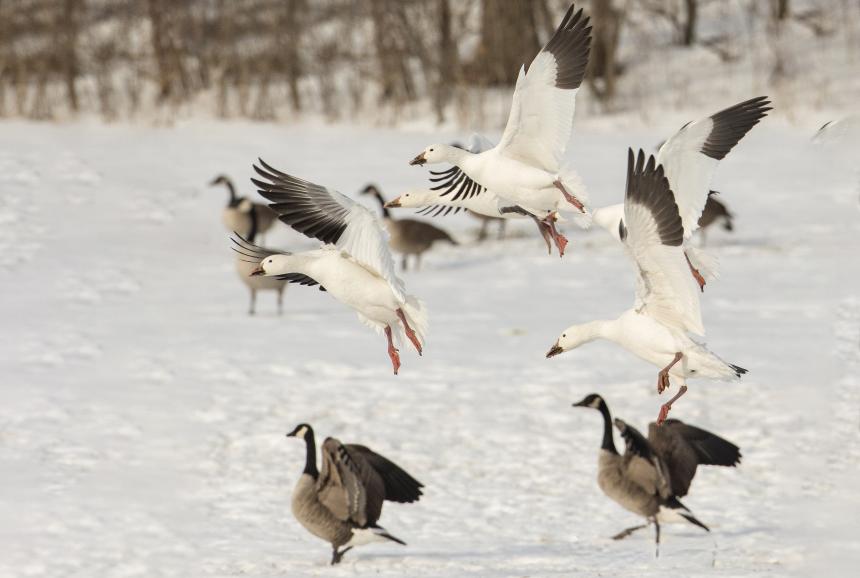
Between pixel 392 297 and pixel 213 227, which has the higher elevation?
pixel 392 297

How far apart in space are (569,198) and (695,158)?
2.34 feet

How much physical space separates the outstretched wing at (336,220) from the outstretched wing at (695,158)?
47.8 inches

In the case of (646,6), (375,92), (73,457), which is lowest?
(73,457)

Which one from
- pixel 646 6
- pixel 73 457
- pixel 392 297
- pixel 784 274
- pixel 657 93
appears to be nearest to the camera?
pixel 392 297

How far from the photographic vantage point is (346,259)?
5.43 m

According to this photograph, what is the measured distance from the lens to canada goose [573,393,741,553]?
30.9 ft

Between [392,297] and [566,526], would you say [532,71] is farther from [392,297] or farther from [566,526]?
[566,526]

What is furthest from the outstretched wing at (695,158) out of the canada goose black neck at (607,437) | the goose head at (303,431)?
the goose head at (303,431)

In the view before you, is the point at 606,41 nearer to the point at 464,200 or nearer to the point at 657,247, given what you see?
the point at 464,200

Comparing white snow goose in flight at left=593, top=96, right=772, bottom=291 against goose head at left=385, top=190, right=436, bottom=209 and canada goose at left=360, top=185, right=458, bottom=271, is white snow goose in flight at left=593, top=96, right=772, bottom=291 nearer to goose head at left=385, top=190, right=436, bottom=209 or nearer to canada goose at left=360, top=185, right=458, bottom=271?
goose head at left=385, top=190, right=436, bottom=209

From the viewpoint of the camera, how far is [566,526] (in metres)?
10.3

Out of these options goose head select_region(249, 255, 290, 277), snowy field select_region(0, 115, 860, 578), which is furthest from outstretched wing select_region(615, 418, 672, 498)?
goose head select_region(249, 255, 290, 277)

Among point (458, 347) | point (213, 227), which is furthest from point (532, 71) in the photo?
point (213, 227)

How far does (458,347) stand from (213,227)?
6737 millimetres
